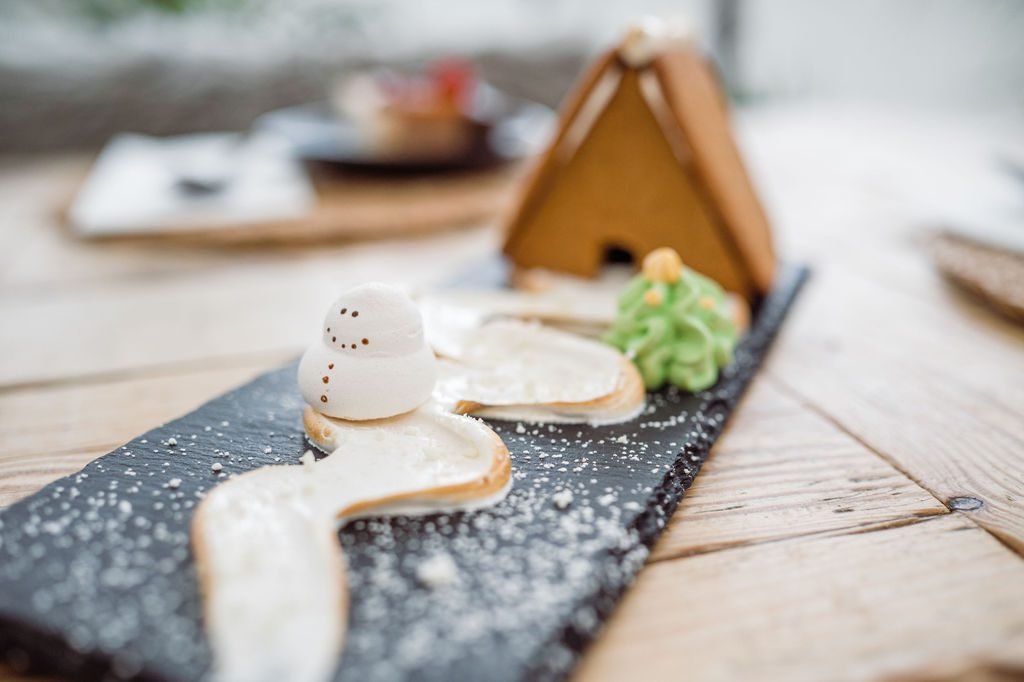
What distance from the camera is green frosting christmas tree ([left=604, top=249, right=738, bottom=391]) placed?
32.3 inches

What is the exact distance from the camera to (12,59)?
2.01 m

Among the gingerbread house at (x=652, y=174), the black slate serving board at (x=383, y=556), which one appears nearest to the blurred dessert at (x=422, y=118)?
the gingerbread house at (x=652, y=174)

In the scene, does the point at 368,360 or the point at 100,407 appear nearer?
the point at 368,360

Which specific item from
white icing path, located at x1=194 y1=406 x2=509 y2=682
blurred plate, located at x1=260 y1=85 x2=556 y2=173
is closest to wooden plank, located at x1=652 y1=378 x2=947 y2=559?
white icing path, located at x1=194 y1=406 x2=509 y2=682

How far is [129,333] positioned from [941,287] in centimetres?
112

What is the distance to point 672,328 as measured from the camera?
0.83 m

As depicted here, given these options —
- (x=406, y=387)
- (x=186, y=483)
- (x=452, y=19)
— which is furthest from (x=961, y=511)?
(x=452, y=19)

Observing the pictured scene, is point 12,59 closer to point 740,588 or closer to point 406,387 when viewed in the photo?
point 406,387

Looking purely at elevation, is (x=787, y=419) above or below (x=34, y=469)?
above

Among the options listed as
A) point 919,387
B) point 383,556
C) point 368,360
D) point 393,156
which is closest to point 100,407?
point 368,360

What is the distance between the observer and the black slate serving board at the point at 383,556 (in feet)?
1.51

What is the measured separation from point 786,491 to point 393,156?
1242 mm

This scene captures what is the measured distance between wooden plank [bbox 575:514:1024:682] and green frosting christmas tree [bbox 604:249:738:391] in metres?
0.26

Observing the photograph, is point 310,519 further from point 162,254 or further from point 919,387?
point 162,254
